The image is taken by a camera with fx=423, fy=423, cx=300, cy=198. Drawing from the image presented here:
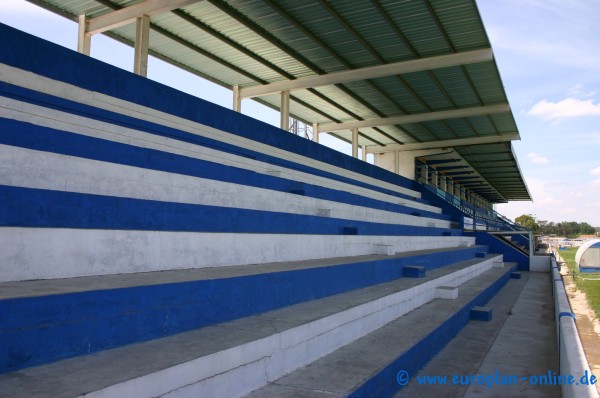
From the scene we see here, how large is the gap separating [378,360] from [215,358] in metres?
1.62

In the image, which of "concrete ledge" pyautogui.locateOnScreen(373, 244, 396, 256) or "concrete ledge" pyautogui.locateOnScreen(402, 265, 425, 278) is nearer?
"concrete ledge" pyautogui.locateOnScreen(402, 265, 425, 278)

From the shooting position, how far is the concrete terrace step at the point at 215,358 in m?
1.93

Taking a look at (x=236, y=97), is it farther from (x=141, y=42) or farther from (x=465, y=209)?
(x=465, y=209)

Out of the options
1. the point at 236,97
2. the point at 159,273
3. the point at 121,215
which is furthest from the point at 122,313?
the point at 236,97

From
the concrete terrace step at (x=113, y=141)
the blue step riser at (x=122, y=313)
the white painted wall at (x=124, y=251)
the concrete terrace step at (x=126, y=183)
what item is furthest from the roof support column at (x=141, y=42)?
the blue step riser at (x=122, y=313)

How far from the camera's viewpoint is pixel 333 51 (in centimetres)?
1177

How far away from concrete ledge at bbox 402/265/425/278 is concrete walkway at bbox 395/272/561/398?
111 cm

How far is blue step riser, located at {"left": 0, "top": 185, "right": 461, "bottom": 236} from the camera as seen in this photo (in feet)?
9.48

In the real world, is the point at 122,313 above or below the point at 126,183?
below

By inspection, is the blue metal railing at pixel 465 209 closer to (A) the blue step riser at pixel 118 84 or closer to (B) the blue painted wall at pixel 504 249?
(B) the blue painted wall at pixel 504 249

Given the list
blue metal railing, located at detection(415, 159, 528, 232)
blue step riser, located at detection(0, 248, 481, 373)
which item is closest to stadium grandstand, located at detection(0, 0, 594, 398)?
blue step riser, located at detection(0, 248, 481, 373)

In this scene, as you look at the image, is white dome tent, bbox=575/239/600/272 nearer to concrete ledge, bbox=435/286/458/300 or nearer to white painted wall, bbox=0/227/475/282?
concrete ledge, bbox=435/286/458/300

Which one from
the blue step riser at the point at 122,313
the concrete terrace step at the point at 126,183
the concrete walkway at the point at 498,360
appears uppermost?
the concrete terrace step at the point at 126,183

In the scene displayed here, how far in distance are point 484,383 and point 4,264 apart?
4071mm
